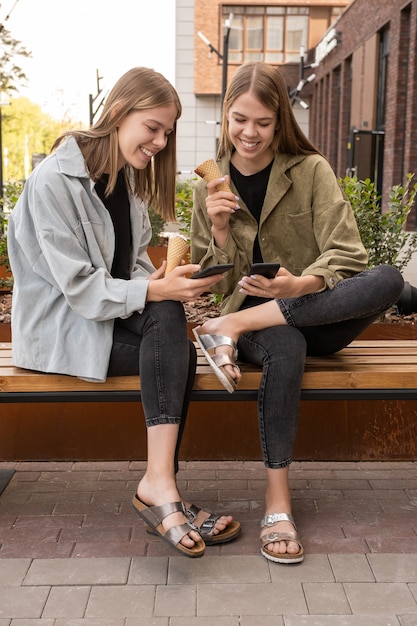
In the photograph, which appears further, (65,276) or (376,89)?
(376,89)

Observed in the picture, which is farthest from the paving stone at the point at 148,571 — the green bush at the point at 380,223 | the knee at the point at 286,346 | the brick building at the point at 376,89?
the brick building at the point at 376,89

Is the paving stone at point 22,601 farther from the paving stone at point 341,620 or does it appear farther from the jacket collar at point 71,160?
the jacket collar at point 71,160

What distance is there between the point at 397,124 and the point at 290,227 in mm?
19032

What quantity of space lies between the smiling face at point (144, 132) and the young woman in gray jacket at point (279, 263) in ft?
0.91

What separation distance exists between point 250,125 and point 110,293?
0.88 meters

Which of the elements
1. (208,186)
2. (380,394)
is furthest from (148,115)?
(380,394)

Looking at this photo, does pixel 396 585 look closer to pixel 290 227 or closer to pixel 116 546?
pixel 116 546

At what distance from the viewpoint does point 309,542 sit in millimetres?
3195

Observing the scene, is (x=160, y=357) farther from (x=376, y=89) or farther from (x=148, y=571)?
(x=376, y=89)

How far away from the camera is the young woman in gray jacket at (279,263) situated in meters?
3.12

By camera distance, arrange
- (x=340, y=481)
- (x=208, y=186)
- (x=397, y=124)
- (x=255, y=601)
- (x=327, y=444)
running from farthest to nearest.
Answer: (x=397, y=124) → (x=327, y=444) → (x=340, y=481) → (x=208, y=186) → (x=255, y=601)

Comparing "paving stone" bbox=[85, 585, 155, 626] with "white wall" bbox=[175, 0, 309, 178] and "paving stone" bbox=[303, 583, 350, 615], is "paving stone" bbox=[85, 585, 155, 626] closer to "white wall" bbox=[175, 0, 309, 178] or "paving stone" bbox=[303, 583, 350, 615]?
"paving stone" bbox=[303, 583, 350, 615]

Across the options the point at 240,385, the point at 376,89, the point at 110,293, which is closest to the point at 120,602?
the point at 240,385

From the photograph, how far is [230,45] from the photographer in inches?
1748
